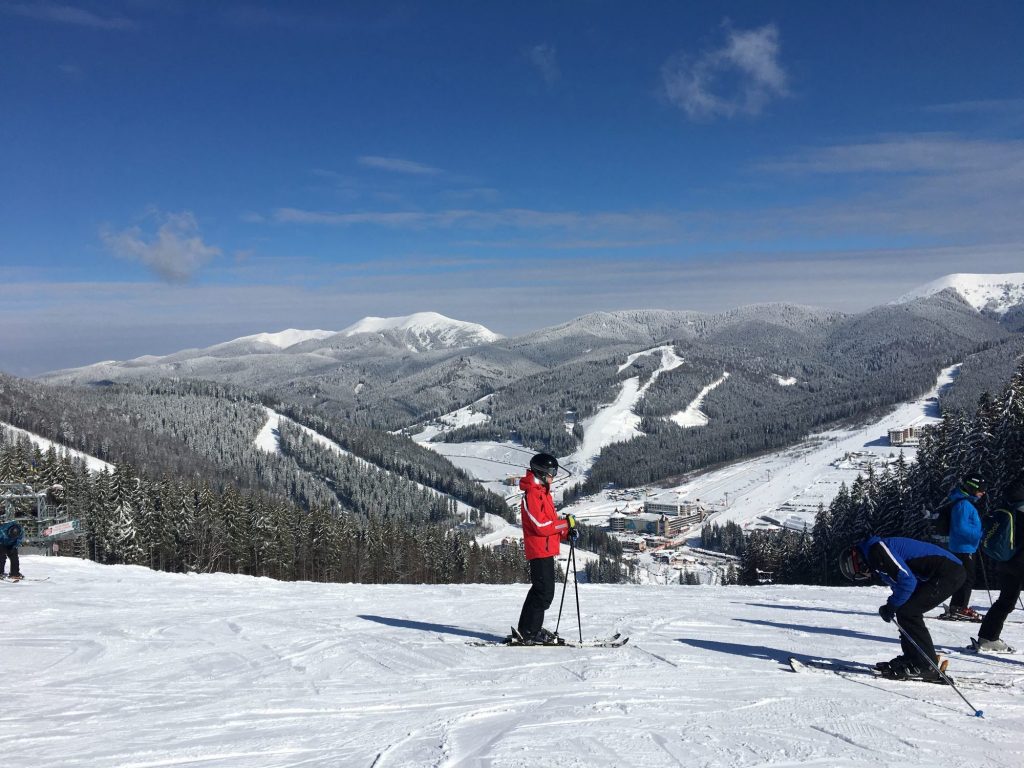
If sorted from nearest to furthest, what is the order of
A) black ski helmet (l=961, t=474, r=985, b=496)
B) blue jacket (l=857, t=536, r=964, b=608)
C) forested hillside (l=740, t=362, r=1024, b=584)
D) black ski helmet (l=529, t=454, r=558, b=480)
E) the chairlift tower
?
blue jacket (l=857, t=536, r=964, b=608)
black ski helmet (l=529, t=454, r=558, b=480)
black ski helmet (l=961, t=474, r=985, b=496)
the chairlift tower
forested hillside (l=740, t=362, r=1024, b=584)

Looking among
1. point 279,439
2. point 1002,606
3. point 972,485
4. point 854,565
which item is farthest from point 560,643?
point 279,439

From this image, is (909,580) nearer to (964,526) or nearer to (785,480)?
(964,526)

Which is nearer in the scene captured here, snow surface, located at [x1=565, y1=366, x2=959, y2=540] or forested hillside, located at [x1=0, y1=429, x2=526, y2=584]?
forested hillside, located at [x1=0, y1=429, x2=526, y2=584]

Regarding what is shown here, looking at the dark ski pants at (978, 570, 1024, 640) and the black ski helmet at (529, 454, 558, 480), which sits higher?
the black ski helmet at (529, 454, 558, 480)

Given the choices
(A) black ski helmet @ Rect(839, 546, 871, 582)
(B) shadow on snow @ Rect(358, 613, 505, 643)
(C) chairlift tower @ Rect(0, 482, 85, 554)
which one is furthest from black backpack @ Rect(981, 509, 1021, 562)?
(C) chairlift tower @ Rect(0, 482, 85, 554)

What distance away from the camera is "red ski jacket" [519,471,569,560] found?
8609 mm

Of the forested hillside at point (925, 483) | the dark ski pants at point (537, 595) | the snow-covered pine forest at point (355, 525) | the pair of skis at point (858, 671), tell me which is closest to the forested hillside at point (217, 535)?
the snow-covered pine forest at point (355, 525)

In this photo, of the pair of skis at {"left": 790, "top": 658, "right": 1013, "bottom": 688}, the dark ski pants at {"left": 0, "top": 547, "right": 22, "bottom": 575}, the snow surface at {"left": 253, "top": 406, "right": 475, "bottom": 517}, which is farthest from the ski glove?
the snow surface at {"left": 253, "top": 406, "right": 475, "bottom": 517}

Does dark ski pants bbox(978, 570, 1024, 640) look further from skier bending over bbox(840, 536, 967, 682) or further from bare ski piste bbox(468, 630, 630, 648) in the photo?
bare ski piste bbox(468, 630, 630, 648)

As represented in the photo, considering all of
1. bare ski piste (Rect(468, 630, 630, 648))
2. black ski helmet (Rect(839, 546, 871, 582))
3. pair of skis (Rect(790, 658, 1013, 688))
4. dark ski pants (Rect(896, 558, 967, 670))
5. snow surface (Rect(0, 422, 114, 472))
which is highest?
snow surface (Rect(0, 422, 114, 472))

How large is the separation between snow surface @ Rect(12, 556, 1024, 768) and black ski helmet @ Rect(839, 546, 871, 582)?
3.68 feet

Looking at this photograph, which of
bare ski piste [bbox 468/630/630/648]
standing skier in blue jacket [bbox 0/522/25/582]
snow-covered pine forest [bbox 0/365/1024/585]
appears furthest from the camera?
snow-covered pine forest [bbox 0/365/1024/585]

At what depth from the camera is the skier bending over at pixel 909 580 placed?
23.8 ft

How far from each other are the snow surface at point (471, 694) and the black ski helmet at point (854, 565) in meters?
1.12
